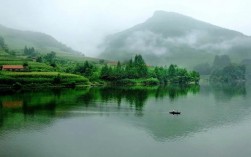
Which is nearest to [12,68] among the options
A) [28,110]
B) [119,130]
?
[28,110]

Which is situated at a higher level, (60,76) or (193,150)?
(60,76)

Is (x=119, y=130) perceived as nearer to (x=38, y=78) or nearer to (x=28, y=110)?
(x=28, y=110)

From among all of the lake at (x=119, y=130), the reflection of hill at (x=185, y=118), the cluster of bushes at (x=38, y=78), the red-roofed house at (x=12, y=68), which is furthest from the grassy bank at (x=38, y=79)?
the reflection of hill at (x=185, y=118)

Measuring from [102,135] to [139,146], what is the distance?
10606 mm

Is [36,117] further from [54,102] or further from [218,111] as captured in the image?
[218,111]

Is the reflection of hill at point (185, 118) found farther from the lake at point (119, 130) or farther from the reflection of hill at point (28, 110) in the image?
the reflection of hill at point (28, 110)

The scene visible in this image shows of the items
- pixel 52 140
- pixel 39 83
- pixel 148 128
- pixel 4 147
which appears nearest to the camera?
pixel 4 147

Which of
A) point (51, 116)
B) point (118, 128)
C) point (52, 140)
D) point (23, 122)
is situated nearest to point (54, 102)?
point (51, 116)

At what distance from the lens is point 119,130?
75000mm

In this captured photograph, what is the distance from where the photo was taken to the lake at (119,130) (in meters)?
59.6

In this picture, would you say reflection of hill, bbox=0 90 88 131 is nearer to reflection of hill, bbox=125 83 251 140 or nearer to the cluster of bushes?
reflection of hill, bbox=125 83 251 140

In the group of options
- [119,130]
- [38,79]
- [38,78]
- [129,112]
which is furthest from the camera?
[38,78]

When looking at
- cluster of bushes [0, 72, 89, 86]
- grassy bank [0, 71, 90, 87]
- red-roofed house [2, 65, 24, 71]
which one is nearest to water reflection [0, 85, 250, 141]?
grassy bank [0, 71, 90, 87]

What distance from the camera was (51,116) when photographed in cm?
8906
